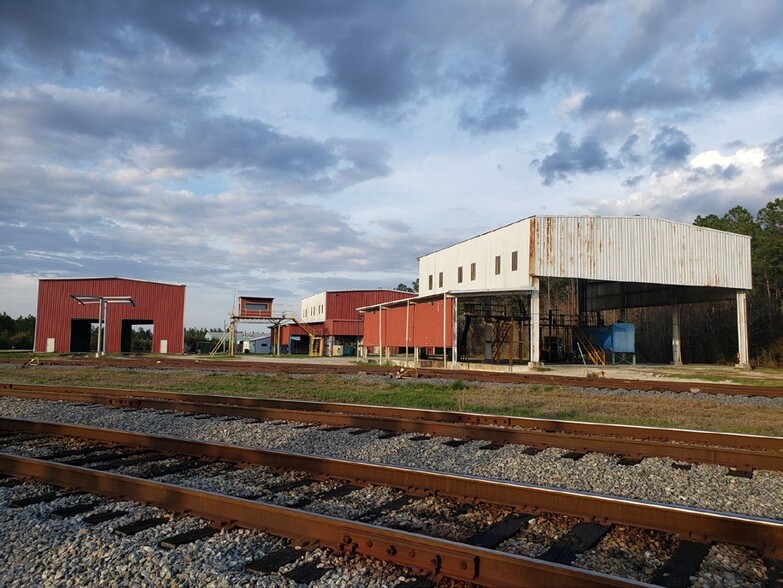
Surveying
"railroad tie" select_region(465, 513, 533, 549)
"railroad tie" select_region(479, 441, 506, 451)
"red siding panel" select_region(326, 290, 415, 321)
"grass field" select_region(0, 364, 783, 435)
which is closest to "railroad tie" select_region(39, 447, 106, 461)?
"railroad tie" select_region(479, 441, 506, 451)

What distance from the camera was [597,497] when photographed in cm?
520

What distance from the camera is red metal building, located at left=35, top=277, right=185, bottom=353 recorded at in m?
51.5

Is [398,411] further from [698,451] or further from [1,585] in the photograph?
[1,585]

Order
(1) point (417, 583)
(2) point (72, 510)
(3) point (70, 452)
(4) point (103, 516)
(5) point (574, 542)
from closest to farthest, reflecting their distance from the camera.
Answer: (1) point (417, 583) → (5) point (574, 542) → (4) point (103, 516) → (2) point (72, 510) → (3) point (70, 452)

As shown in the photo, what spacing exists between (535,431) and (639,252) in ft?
88.7

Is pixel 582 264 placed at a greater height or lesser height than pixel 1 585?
Answer: greater

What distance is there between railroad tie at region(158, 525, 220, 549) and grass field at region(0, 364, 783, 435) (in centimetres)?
820

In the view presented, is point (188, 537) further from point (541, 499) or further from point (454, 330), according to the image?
point (454, 330)

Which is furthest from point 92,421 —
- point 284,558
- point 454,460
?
point 284,558

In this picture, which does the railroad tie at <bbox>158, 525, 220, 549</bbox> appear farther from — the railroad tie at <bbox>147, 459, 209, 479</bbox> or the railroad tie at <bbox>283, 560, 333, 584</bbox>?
the railroad tie at <bbox>147, 459, 209, 479</bbox>

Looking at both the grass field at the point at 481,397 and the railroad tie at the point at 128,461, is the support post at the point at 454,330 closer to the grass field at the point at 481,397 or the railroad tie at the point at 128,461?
the grass field at the point at 481,397

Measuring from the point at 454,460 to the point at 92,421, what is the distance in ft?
23.7

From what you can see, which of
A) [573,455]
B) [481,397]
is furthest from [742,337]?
[573,455]

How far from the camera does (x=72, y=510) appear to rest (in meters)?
5.54
